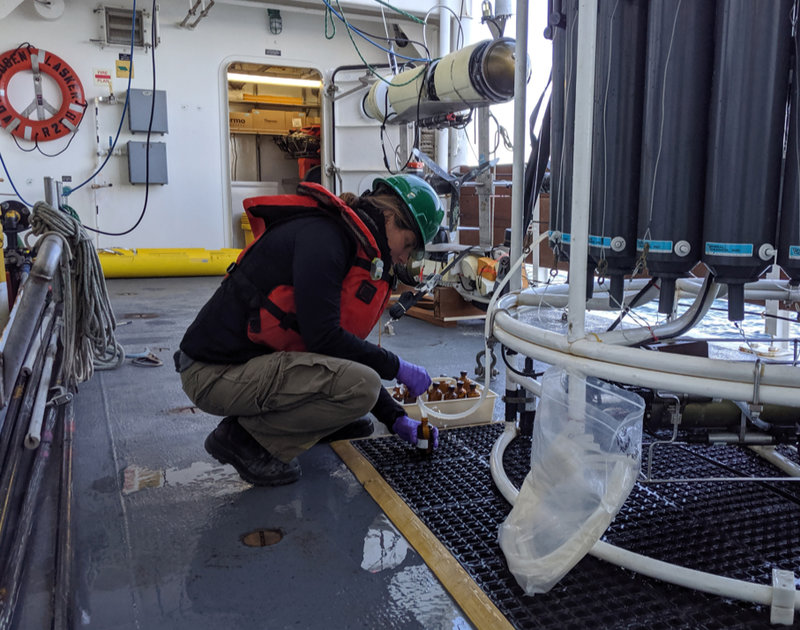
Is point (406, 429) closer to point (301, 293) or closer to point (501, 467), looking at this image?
point (501, 467)

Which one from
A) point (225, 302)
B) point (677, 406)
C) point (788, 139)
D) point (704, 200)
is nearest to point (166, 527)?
point (225, 302)

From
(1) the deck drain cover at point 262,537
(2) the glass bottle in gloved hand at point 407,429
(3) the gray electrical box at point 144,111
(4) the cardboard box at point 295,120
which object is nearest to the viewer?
(1) the deck drain cover at point 262,537

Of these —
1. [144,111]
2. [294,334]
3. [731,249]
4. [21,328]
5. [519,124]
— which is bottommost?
[294,334]

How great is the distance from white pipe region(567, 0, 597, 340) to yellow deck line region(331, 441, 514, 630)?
0.62 meters

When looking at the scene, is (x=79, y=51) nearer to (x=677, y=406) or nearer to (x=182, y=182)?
(x=182, y=182)

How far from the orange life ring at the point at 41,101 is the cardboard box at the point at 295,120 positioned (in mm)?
3825

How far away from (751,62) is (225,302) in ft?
5.00

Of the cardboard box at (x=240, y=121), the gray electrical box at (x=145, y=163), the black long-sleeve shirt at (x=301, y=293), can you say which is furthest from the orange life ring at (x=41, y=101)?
the black long-sleeve shirt at (x=301, y=293)

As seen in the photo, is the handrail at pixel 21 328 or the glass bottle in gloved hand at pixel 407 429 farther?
the glass bottle in gloved hand at pixel 407 429

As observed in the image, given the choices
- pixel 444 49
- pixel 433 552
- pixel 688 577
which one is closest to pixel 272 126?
pixel 444 49

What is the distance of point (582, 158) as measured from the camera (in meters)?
1.41

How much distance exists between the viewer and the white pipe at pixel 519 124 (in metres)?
1.96

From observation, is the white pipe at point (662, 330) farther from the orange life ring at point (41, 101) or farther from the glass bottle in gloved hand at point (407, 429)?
the orange life ring at point (41, 101)

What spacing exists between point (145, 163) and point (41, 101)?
4.02 feet
